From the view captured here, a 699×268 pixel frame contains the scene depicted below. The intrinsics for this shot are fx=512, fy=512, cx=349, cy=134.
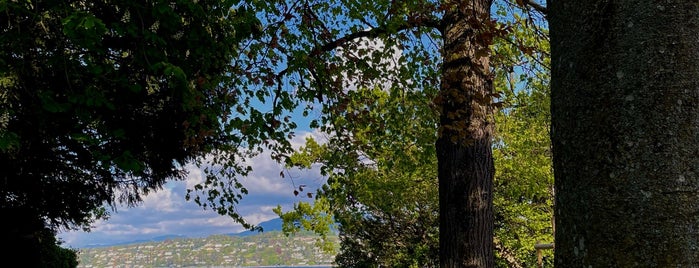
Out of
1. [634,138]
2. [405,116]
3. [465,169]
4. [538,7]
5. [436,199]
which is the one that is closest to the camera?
[634,138]

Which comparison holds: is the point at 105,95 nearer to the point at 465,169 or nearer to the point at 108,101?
the point at 108,101

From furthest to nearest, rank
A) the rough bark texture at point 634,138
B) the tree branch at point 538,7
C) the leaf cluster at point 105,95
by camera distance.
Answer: the tree branch at point 538,7 → the leaf cluster at point 105,95 → the rough bark texture at point 634,138

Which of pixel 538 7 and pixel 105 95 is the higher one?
pixel 538 7

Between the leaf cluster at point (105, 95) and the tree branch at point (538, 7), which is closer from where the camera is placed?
the leaf cluster at point (105, 95)

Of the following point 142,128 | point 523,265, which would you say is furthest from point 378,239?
point 142,128

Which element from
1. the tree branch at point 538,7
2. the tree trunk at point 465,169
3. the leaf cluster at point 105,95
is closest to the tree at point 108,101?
the leaf cluster at point 105,95

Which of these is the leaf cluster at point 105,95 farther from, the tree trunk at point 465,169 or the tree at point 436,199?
the tree at point 436,199

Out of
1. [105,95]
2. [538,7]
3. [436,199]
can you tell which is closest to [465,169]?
[538,7]

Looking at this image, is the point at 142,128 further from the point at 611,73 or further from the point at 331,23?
the point at 611,73

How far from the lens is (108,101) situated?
20.5 ft

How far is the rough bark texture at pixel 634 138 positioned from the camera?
5.97 ft

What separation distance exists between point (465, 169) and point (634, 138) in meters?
3.98

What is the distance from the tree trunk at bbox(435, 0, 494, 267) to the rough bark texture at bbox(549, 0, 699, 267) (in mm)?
3381

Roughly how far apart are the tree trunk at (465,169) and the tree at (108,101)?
263cm
